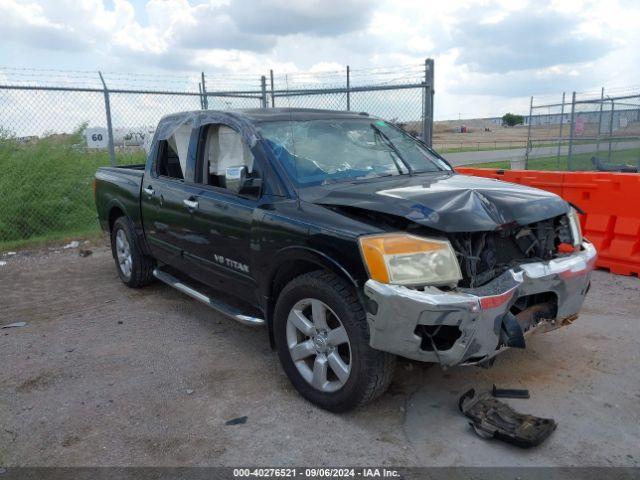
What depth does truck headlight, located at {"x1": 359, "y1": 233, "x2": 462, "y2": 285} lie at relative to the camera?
2.93 meters

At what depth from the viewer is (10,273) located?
7.38m

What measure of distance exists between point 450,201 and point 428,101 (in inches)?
242

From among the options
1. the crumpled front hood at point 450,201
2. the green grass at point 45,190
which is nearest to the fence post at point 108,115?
the green grass at point 45,190

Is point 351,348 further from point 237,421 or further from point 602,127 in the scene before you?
point 602,127

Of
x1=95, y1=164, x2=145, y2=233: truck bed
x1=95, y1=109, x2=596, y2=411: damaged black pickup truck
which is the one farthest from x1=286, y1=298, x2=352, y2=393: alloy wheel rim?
x1=95, y1=164, x2=145, y2=233: truck bed

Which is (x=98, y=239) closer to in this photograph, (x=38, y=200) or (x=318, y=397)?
(x=38, y=200)

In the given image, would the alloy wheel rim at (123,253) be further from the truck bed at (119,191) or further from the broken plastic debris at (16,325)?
the broken plastic debris at (16,325)

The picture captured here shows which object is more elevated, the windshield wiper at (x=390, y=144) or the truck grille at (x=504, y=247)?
the windshield wiper at (x=390, y=144)

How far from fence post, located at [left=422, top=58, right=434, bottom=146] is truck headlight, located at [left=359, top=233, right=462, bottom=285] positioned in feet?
21.0

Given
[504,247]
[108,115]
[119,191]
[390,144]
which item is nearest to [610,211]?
[390,144]

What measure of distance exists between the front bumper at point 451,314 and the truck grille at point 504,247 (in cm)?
11

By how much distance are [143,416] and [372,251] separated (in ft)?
6.05

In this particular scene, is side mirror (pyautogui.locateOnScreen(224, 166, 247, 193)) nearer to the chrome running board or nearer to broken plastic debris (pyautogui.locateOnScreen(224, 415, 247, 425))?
the chrome running board

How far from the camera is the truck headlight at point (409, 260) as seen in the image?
9.61 ft
